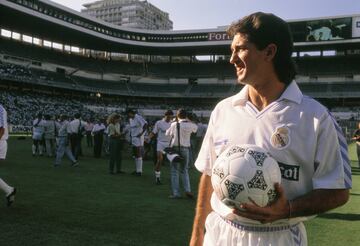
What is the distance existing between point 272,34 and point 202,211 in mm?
1098

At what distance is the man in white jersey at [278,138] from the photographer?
6.54 ft

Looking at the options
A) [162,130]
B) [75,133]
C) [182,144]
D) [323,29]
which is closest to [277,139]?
[182,144]

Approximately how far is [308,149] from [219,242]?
69cm

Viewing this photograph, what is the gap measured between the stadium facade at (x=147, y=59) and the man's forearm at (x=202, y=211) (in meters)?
46.1

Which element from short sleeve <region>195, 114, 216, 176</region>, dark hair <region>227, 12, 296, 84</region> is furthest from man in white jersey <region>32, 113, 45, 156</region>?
dark hair <region>227, 12, 296, 84</region>

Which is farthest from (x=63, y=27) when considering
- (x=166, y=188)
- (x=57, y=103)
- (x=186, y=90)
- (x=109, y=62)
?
(x=166, y=188)

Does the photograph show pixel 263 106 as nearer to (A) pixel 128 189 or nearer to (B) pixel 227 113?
(B) pixel 227 113

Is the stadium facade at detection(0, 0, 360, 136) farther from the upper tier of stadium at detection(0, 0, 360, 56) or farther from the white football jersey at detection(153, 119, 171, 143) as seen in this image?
the white football jersey at detection(153, 119, 171, 143)

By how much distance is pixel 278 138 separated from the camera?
2070 millimetres

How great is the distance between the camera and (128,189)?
1037cm

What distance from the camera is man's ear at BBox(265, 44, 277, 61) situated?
215 centimetres

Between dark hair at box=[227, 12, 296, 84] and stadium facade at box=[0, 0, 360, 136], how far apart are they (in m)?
46.2

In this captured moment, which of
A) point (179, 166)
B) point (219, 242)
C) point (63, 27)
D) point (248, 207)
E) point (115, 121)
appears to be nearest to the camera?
point (248, 207)

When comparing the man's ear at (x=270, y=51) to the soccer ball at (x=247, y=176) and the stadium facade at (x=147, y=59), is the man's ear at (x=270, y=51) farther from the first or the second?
the stadium facade at (x=147, y=59)
